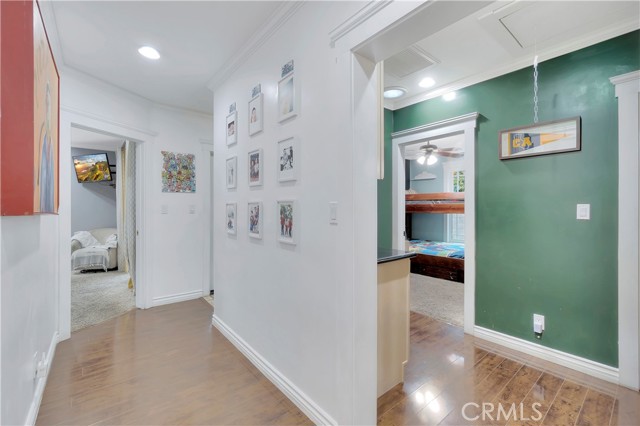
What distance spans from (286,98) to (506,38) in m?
1.81

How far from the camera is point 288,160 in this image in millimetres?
1843

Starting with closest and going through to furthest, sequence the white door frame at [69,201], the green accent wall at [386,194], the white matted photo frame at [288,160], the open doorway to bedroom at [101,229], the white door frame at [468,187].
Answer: the white matted photo frame at [288,160] → the white door frame at [69,201] → the white door frame at [468,187] → the green accent wall at [386,194] → the open doorway to bedroom at [101,229]

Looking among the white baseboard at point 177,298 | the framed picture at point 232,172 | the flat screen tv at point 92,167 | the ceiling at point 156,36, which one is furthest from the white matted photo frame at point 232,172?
the flat screen tv at point 92,167

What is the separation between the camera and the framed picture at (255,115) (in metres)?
2.13

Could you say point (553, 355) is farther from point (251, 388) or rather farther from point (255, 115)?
point (255, 115)

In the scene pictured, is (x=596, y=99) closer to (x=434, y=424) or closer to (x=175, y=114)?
(x=434, y=424)

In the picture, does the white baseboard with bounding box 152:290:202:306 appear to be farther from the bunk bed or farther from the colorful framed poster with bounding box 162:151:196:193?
the bunk bed

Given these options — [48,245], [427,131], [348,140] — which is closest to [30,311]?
[48,245]

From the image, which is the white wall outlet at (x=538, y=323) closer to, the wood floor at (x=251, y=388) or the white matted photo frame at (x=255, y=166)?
the wood floor at (x=251, y=388)

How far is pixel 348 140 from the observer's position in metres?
1.41

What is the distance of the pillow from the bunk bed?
625cm

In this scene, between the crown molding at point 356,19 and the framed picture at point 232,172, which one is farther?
the framed picture at point 232,172

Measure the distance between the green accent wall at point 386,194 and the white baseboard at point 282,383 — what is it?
195cm

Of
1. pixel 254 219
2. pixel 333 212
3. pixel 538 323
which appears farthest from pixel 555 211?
pixel 254 219
